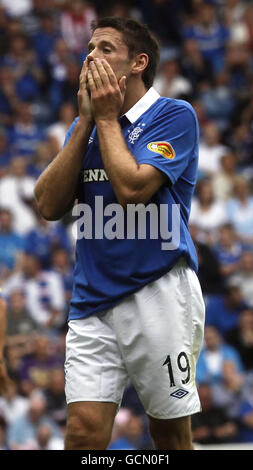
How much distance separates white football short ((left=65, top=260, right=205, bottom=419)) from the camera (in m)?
4.08

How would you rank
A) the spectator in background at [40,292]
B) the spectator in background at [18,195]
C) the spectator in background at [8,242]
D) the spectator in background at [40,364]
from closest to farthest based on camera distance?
1. the spectator in background at [40,364]
2. the spectator in background at [40,292]
3. the spectator in background at [8,242]
4. the spectator in background at [18,195]

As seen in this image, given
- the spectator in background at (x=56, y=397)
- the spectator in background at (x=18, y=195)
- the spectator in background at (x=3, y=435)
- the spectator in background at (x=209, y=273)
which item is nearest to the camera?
the spectator in background at (x=3, y=435)

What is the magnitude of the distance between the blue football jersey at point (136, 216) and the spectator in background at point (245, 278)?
6.20 meters

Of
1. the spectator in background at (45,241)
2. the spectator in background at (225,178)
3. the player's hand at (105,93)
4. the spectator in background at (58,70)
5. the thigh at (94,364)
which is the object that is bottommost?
the thigh at (94,364)

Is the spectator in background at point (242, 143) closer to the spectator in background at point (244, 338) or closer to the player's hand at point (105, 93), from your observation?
the spectator in background at point (244, 338)

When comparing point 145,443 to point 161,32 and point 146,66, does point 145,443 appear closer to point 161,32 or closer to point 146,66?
point 146,66

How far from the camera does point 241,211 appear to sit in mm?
11086

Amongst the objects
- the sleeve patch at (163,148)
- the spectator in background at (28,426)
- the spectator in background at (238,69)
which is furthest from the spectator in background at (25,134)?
the sleeve patch at (163,148)

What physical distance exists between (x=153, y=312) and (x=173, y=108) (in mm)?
956

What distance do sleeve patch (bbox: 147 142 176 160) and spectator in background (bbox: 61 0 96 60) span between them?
9.07 metres

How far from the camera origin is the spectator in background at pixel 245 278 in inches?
410

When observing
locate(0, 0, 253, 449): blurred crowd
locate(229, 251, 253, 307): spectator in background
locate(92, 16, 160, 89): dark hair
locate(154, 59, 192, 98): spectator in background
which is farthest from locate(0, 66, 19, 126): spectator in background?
locate(92, 16, 160, 89): dark hair

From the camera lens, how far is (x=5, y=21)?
13.4m

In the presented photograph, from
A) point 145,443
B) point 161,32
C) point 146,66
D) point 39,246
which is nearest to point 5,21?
point 161,32
